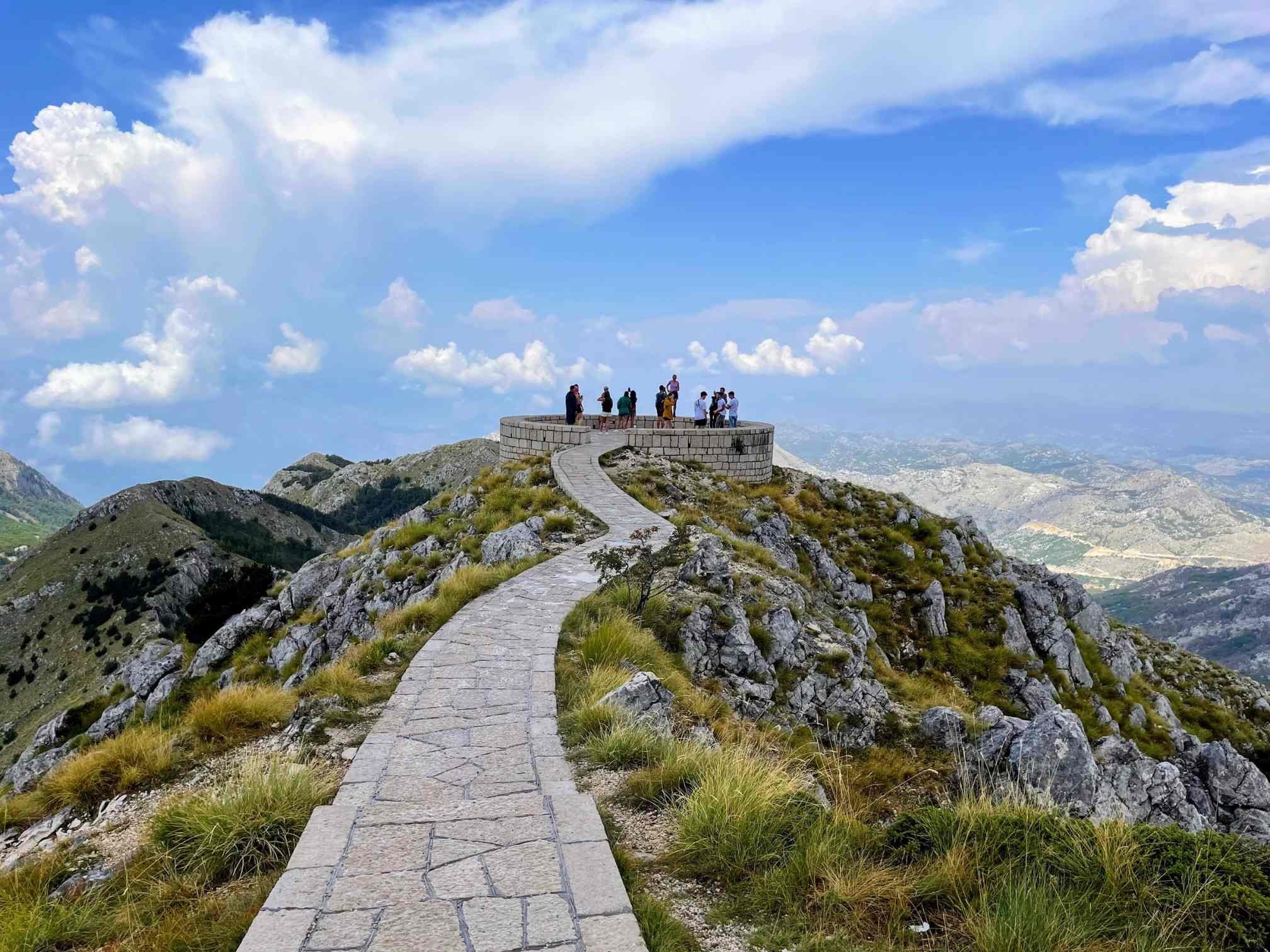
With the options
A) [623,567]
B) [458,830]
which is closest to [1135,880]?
[458,830]

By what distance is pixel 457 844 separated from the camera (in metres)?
5.04

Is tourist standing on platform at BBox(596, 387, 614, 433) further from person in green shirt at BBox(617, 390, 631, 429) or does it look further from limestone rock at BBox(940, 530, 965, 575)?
limestone rock at BBox(940, 530, 965, 575)

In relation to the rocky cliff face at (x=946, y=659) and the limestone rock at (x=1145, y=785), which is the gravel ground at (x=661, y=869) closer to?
the rocky cliff face at (x=946, y=659)

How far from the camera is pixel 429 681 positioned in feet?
27.5

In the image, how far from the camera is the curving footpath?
4109 millimetres

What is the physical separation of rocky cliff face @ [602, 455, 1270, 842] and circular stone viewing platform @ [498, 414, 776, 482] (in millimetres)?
1591

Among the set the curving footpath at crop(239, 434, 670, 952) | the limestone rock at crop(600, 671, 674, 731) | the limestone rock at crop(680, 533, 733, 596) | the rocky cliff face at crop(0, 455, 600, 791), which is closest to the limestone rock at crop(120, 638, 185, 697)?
the rocky cliff face at crop(0, 455, 600, 791)

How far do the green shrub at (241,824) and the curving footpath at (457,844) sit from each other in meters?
0.22

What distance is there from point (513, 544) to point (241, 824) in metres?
10.6

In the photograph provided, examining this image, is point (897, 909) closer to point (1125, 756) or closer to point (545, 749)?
point (545, 749)

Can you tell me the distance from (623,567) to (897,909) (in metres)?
7.93

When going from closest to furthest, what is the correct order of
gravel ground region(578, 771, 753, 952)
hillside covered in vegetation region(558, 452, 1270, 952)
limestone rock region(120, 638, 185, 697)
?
1. hillside covered in vegetation region(558, 452, 1270, 952)
2. gravel ground region(578, 771, 753, 952)
3. limestone rock region(120, 638, 185, 697)

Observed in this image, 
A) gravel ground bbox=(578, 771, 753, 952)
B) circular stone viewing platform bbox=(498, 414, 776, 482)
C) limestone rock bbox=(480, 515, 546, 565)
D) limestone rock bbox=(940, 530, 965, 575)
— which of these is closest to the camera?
gravel ground bbox=(578, 771, 753, 952)

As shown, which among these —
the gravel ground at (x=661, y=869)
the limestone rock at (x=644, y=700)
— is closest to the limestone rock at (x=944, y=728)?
the limestone rock at (x=644, y=700)
